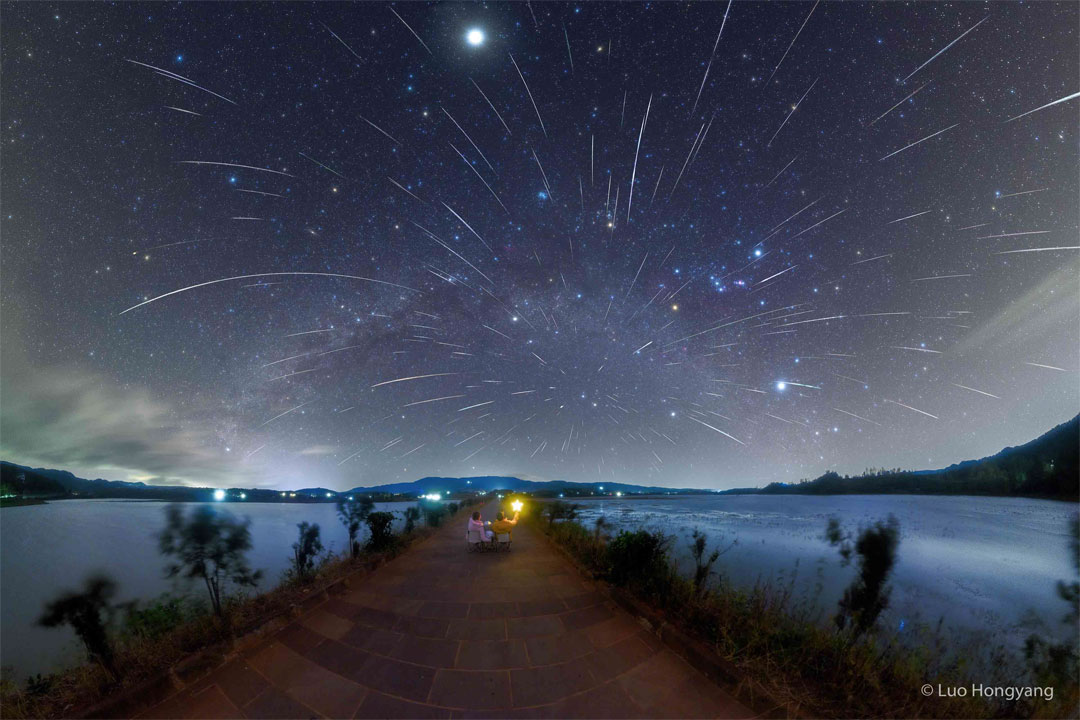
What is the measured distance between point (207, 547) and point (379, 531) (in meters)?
3.72

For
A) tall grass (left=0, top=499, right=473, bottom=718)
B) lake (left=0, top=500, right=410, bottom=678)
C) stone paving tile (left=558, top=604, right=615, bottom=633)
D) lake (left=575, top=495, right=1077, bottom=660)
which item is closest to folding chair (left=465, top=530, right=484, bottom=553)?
lake (left=0, top=500, right=410, bottom=678)

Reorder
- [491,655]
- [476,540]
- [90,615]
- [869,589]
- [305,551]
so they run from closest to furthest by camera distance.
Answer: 1. [90,615]
2. [491,655]
3. [869,589]
4. [305,551]
5. [476,540]

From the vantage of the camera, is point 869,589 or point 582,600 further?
point 582,600

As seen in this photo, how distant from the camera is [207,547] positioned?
19.6ft

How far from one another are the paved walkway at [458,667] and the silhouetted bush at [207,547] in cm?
158

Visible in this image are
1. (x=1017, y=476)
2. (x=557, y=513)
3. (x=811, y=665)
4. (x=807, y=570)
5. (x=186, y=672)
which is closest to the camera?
(x=186, y=672)

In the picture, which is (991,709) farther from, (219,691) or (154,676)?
(154,676)

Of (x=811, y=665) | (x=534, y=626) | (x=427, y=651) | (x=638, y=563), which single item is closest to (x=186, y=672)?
(x=427, y=651)

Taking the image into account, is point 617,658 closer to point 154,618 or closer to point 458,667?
point 458,667

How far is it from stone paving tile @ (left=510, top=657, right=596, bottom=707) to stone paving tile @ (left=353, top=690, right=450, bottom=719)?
78cm

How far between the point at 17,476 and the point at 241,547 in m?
113

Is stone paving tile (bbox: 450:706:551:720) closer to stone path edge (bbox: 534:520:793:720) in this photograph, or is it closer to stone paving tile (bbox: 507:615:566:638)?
stone paving tile (bbox: 507:615:566:638)

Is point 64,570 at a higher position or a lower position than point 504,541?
lower

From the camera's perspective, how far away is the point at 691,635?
463 centimetres
